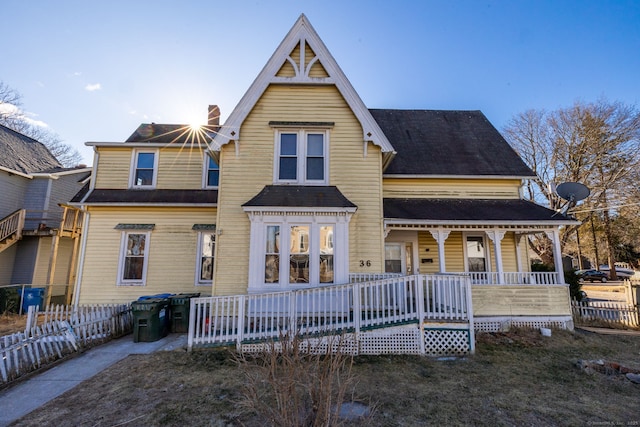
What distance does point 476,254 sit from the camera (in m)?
11.2

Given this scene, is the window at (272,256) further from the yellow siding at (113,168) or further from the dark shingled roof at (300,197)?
the yellow siding at (113,168)

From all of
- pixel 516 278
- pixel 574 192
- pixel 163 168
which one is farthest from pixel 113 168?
pixel 574 192

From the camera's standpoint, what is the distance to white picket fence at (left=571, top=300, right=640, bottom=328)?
1028 cm

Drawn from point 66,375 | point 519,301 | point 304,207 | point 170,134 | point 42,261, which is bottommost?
point 66,375

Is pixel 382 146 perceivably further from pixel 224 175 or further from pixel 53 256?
pixel 53 256

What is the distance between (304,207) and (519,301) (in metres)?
7.15

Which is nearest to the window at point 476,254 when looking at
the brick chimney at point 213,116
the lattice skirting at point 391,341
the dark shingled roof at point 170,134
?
the lattice skirting at point 391,341

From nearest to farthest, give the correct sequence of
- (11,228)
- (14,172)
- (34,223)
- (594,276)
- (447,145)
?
1. (447,145)
2. (11,228)
3. (34,223)
4. (14,172)
5. (594,276)

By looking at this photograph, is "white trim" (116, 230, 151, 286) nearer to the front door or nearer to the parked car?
the front door

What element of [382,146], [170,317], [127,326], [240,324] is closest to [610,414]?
[240,324]

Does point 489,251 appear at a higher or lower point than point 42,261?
higher

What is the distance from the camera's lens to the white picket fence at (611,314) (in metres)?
10.3

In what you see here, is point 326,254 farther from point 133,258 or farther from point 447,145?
point 447,145

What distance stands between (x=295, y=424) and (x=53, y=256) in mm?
15875
